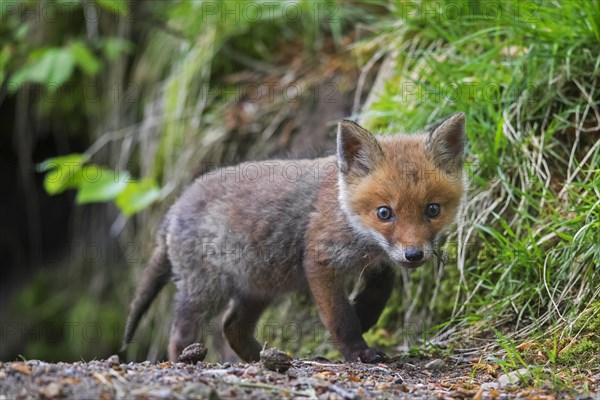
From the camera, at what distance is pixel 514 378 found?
336 cm

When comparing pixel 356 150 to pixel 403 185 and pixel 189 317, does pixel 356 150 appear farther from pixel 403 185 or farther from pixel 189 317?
pixel 189 317

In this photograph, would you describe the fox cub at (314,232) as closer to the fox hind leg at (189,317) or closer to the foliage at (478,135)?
the fox hind leg at (189,317)

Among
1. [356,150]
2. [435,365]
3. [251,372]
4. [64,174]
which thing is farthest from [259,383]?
[64,174]

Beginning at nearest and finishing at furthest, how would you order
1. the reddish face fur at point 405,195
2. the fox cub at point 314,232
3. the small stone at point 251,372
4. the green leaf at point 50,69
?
the small stone at point 251,372
the reddish face fur at point 405,195
the fox cub at point 314,232
the green leaf at point 50,69

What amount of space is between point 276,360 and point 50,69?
14.1 feet

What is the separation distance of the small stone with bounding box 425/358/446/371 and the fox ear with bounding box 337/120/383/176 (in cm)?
106

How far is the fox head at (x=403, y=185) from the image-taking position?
3.84 meters

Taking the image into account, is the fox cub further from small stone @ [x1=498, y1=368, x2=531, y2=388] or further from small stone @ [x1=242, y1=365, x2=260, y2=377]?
small stone @ [x1=242, y1=365, x2=260, y2=377]

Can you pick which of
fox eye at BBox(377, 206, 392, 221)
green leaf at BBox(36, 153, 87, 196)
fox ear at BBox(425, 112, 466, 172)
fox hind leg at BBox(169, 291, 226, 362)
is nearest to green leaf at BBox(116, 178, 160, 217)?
green leaf at BBox(36, 153, 87, 196)

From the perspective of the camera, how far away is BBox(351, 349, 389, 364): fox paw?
13.1 feet

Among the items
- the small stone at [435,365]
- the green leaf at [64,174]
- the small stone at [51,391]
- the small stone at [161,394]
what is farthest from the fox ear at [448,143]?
the green leaf at [64,174]

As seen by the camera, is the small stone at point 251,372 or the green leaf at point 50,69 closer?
the small stone at point 251,372

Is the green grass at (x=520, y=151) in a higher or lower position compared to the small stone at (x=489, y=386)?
higher

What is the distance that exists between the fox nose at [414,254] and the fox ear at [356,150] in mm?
567
